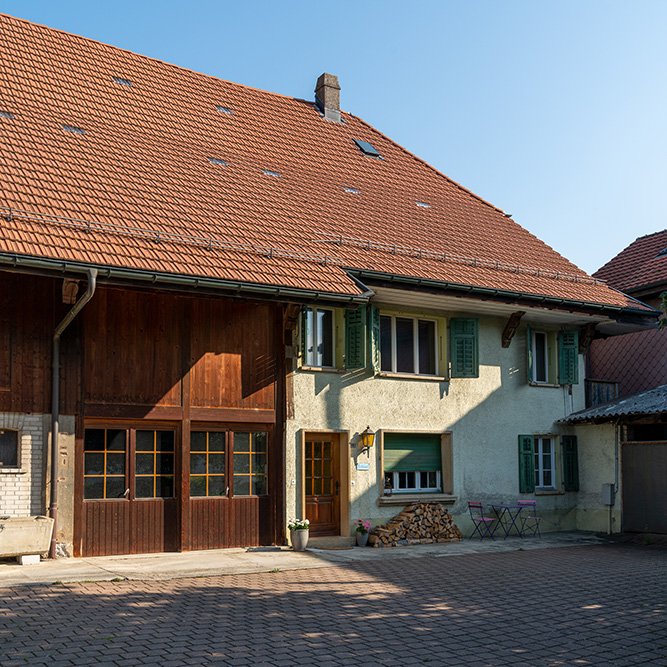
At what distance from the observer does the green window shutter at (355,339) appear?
51.8ft

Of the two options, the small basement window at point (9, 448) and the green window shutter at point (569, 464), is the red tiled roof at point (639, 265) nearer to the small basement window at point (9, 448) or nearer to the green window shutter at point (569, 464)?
the green window shutter at point (569, 464)

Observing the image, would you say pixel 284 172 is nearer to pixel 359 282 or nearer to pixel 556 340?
pixel 359 282

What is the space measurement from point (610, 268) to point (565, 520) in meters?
8.41

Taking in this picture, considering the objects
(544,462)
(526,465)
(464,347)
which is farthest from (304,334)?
(544,462)

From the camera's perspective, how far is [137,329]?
13.7 m

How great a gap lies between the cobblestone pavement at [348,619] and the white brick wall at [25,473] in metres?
2.66

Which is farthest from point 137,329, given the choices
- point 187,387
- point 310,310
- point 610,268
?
point 610,268

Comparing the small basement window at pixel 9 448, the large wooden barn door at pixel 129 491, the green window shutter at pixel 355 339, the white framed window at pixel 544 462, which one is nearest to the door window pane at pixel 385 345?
the green window shutter at pixel 355 339

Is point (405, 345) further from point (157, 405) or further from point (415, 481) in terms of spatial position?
point (157, 405)

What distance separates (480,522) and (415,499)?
1.84 meters

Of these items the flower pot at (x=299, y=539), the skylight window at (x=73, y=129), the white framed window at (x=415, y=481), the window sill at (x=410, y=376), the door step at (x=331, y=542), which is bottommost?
the door step at (x=331, y=542)

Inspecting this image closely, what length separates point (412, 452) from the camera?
17.0 meters

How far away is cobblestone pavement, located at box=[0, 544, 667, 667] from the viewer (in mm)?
7207

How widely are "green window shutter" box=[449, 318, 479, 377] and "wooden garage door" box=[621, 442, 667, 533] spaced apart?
3.94m
